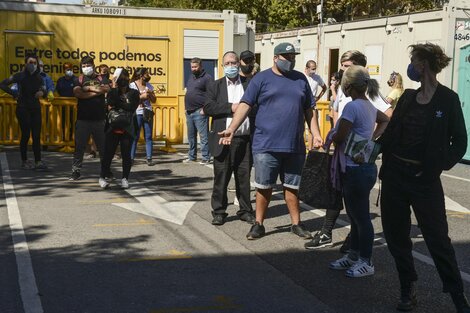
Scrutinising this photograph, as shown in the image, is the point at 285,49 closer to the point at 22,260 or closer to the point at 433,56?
the point at 433,56

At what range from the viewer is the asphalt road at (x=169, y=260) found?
5.52 metres

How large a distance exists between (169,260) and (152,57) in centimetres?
1118

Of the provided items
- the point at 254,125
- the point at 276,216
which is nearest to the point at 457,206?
the point at 276,216

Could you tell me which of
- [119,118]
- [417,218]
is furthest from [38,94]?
[417,218]

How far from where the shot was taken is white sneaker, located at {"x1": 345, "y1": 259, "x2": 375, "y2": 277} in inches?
245

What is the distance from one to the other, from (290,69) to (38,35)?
34.5 feet

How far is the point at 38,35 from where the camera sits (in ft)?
54.1

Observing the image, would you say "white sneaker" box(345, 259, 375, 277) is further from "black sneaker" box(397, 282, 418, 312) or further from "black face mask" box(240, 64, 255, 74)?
"black face mask" box(240, 64, 255, 74)

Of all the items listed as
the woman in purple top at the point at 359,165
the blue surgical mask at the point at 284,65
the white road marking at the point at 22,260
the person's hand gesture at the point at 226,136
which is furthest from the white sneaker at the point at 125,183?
the woman in purple top at the point at 359,165

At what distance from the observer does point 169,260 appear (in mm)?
6738

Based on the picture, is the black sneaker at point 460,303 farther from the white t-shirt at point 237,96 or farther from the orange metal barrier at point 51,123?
the orange metal barrier at point 51,123

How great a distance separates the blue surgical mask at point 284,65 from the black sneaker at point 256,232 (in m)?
1.61

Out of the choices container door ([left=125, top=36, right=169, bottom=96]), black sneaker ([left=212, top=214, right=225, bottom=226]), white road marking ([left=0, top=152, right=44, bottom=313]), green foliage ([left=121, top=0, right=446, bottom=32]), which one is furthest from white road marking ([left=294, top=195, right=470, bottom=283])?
green foliage ([left=121, top=0, right=446, bottom=32])

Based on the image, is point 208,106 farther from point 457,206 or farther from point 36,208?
point 457,206
